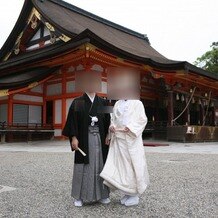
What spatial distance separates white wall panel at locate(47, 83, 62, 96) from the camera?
50.1ft

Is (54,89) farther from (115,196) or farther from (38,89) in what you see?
(115,196)

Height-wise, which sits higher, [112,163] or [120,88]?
[120,88]

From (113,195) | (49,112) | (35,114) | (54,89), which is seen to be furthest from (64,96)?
(113,195)

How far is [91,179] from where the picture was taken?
3578 millimetres

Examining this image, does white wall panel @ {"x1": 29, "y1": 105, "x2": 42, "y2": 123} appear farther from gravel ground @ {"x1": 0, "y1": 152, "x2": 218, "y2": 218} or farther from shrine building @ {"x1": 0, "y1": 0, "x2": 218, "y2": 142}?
gravel ground @ {"x1": 0, "y1": 152, "x2": 218, "y2": 218}

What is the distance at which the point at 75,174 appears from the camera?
3.63 m

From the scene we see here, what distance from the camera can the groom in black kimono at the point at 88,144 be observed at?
359cm

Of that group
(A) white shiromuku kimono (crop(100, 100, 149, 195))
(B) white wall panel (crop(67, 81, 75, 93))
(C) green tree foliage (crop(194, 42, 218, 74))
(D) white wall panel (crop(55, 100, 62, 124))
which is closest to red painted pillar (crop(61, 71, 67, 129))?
(B) white wall panel (crop(67, 81, 75, 93))

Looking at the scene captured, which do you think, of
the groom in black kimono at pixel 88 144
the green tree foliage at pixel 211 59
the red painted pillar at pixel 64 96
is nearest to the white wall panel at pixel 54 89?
the red painted pillar at pixel 64 96

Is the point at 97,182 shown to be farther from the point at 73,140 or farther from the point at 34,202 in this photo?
the point at 34,202

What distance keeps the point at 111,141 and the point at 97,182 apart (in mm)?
455

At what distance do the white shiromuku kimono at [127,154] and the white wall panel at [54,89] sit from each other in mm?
11711

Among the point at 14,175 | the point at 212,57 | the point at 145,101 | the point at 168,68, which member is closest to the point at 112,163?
the point at 14,175

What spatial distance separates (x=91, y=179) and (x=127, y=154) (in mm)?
448
